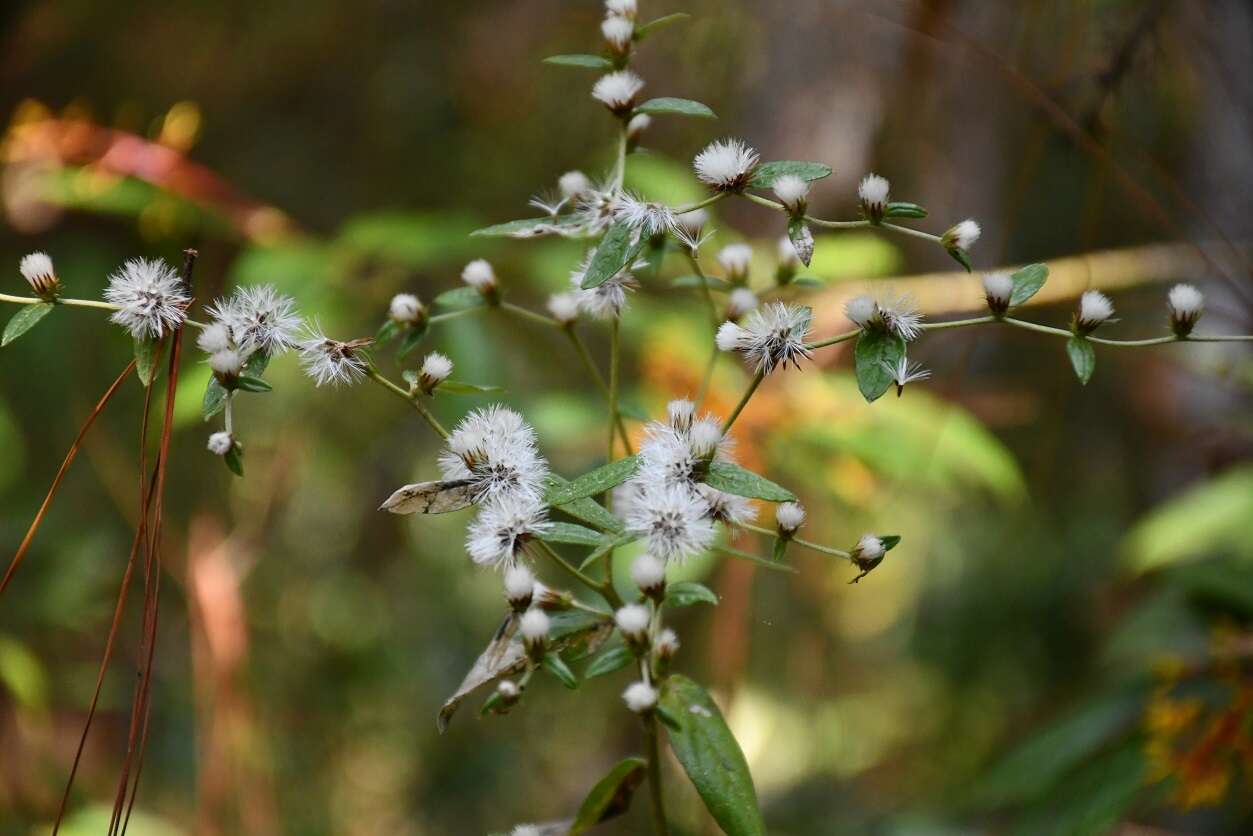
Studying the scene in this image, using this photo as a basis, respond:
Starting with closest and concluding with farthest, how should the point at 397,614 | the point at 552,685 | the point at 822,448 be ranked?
the point at 822,448 → the point at 552,685 → the point at 397,614

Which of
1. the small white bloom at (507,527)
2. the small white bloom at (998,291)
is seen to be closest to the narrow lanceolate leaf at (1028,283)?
the small white bloom at (998,291)

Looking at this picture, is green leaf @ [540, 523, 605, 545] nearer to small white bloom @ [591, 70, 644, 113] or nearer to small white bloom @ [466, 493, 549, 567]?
small white bloom @ [466, 493, 549, 567]

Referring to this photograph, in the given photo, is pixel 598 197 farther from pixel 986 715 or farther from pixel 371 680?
pixel 986 715

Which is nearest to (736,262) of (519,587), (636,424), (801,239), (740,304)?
(740,304)

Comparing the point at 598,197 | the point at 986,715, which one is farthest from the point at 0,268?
the point at 986,715

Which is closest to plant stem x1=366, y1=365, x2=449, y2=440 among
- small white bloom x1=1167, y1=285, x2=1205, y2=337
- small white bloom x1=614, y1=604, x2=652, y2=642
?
small white bloom x1=614, y1=604, x2=652, y2=642

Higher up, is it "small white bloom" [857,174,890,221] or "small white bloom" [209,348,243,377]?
"small white bloom" [857,174,890,221]

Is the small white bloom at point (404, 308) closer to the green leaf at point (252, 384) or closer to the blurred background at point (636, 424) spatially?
the green leaf at point (252, 384)
